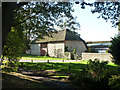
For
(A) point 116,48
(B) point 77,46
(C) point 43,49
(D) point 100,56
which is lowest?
(D) point 100,56

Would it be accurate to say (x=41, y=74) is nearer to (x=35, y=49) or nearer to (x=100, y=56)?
Result: (x=100, y=56)

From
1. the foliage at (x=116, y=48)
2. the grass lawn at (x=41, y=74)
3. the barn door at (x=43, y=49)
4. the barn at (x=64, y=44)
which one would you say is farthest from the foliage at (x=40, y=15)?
the barn door at (x=43, y=49)

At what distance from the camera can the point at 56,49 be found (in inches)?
1547

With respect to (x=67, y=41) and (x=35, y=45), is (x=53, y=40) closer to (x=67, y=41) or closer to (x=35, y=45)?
(x=67, y=41)

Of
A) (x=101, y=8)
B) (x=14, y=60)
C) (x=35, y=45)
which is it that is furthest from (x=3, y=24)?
(x=35, y=45)

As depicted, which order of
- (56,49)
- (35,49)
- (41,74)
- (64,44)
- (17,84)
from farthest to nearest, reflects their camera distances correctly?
(35,49)
(56,49)
(64,44)
(41,74)
(17,84)

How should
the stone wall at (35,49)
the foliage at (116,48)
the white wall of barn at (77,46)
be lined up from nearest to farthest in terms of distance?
the foliage at (116,48) < the white wall of barn at (77,46) < the stone wall at (35,49)

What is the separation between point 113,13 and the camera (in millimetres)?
8430

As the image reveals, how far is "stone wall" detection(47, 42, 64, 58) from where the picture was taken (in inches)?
1468

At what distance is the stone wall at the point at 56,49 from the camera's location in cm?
3729

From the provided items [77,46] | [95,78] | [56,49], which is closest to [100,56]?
[77,46]

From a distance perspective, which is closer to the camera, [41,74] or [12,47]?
[12,47]

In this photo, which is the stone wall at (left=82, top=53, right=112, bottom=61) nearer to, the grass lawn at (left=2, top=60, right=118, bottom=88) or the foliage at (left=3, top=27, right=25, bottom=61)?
the grass lawn at (left=2, top=60, right=118, bottom=88)

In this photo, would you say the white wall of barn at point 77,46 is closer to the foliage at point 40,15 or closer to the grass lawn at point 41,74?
the grass lawn at point 41,74
